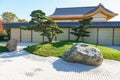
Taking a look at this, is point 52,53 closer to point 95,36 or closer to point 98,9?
point 95,36

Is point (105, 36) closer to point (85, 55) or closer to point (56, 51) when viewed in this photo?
point (56, 51)

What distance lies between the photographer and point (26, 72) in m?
8.92

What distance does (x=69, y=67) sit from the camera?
33.2 ft

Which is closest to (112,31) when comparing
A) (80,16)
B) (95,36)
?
(95,36)

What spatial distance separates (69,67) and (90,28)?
10737 mm

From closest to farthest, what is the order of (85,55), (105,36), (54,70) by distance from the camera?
(54,70), (85,55), (105,36)

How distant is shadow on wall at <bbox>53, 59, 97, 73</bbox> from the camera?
971 centimetres

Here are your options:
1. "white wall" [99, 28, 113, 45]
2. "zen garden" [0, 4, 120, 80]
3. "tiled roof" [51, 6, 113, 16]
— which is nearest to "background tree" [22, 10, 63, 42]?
"zen garden" [0, 4, 120, 80]

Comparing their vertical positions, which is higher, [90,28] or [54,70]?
[90,28]

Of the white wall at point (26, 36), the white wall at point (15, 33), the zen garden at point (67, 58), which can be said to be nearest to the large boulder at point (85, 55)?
the zen garden at point (67, 58)

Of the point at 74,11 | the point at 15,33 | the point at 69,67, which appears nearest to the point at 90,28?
the point at 74,11

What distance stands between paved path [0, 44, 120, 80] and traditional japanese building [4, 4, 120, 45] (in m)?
8.64

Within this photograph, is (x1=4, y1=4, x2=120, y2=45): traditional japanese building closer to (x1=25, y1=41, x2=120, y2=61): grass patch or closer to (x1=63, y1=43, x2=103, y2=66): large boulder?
(x1=25, y1=41, x2=120, y2=61): grass patch

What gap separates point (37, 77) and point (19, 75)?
87 cm
